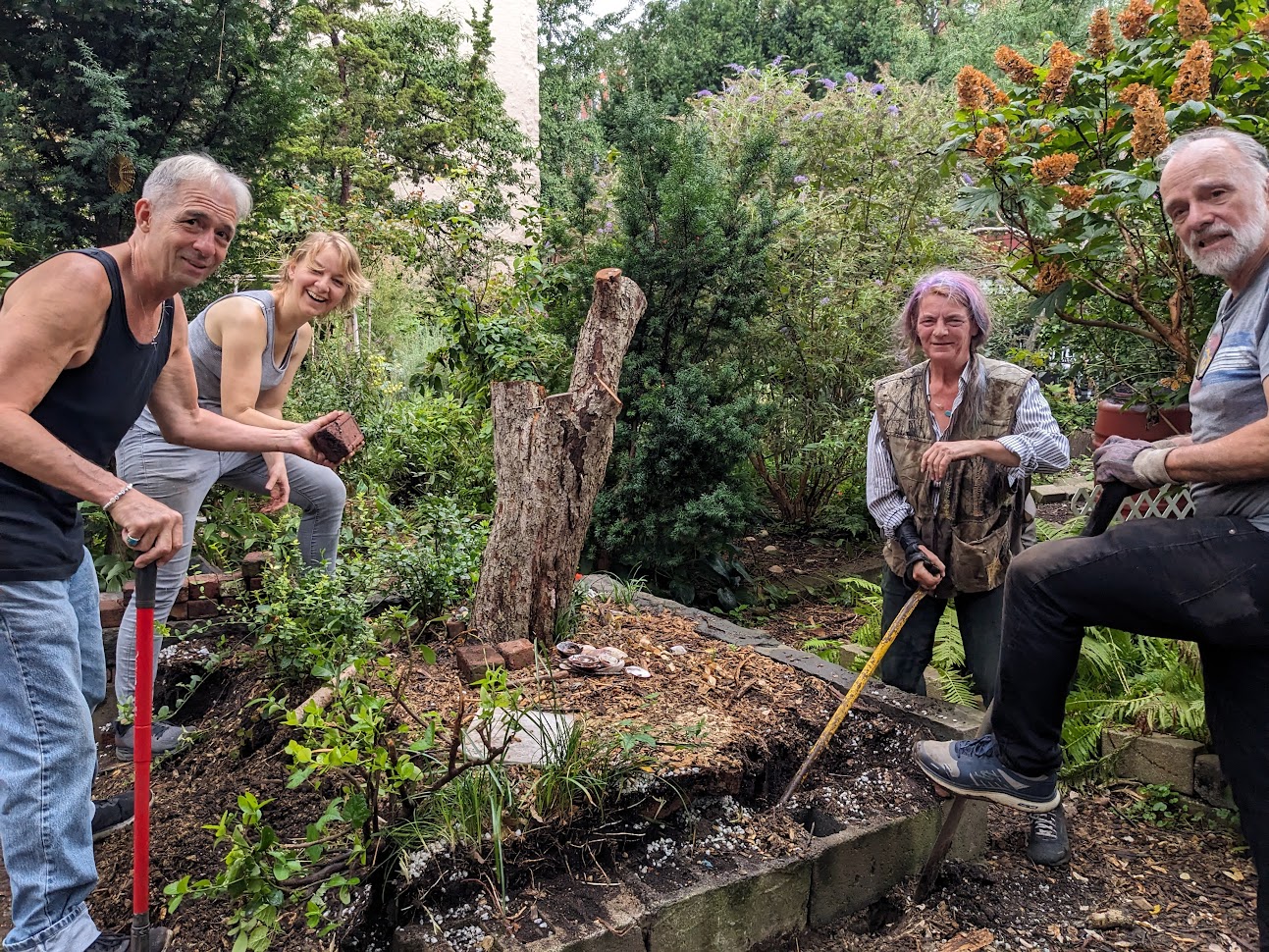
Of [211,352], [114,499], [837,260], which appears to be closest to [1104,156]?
[837,260]

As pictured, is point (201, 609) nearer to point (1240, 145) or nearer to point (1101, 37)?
point (1240, 145)

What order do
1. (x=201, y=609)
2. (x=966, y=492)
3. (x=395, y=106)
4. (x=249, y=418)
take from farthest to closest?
(x=395, y=106)
(x=201, y=609)
(x=249, y=418)
(x=966, y=492)

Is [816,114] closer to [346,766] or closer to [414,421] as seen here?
[414,421]

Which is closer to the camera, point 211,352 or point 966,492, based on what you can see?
point 966,492

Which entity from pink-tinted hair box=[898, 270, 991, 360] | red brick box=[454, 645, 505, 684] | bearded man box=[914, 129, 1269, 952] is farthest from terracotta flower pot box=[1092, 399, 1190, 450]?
red brick box=[454, 645, 505, 684]

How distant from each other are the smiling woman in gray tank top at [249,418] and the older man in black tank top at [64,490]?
933mm

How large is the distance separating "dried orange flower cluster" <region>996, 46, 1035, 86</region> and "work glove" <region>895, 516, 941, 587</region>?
2.10 m

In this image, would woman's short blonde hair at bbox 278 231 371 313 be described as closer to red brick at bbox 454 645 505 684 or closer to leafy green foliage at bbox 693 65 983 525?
red brick at bbox 454 645 505 684

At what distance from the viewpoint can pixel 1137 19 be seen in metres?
3.56

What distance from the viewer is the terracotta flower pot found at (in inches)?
157

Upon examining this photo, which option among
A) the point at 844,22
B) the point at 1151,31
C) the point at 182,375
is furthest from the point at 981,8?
the point at 182,375

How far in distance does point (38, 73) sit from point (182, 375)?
415 centimetres

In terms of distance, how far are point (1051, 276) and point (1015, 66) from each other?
94 cm

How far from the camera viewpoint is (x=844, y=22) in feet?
71.9
